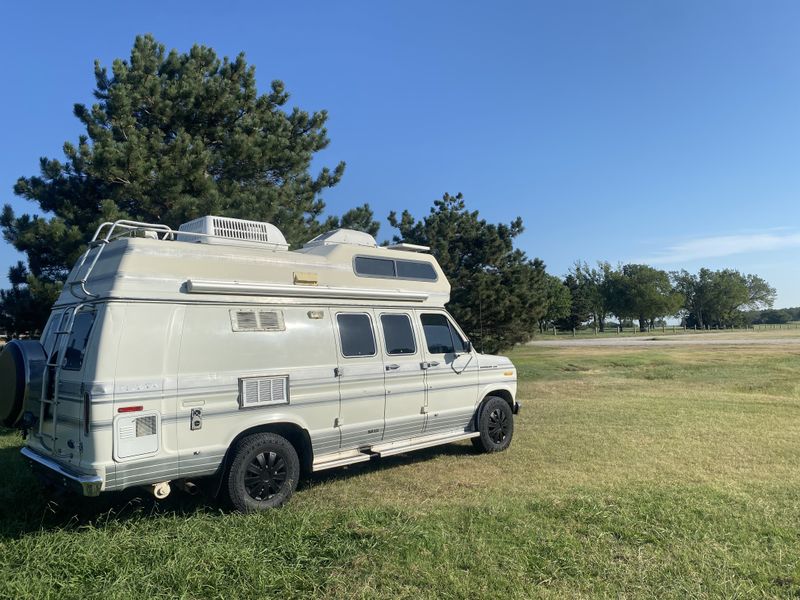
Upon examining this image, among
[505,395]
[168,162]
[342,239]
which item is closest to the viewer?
[342,239]

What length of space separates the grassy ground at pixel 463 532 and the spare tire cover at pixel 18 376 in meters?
1.00

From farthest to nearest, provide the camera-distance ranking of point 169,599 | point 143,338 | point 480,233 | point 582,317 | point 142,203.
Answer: point 582,317
point 480,233
point 142,203
point 143,338
point 169,599

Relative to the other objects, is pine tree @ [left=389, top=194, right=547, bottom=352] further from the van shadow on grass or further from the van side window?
the van shadow on grass

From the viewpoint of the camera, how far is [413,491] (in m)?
6.23

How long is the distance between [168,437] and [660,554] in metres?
4.08

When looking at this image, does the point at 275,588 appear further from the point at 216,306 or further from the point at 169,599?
the point at 216,306

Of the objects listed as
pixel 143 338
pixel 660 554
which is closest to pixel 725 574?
pixel 660 554

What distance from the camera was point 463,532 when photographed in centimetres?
479

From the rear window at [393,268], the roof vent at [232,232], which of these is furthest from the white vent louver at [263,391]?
the rear window at [393,268]

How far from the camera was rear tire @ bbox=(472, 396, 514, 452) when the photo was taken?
313 inches

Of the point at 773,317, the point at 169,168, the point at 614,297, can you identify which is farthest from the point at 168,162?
the point at 773,317

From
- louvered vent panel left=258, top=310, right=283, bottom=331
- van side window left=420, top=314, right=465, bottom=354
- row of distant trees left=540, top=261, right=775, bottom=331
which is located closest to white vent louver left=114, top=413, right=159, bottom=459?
louvered vent panel left=258, top=310, right=283, bottom=331

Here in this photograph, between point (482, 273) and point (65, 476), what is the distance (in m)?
15.8

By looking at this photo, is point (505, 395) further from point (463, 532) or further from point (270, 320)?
point (270, 320)
